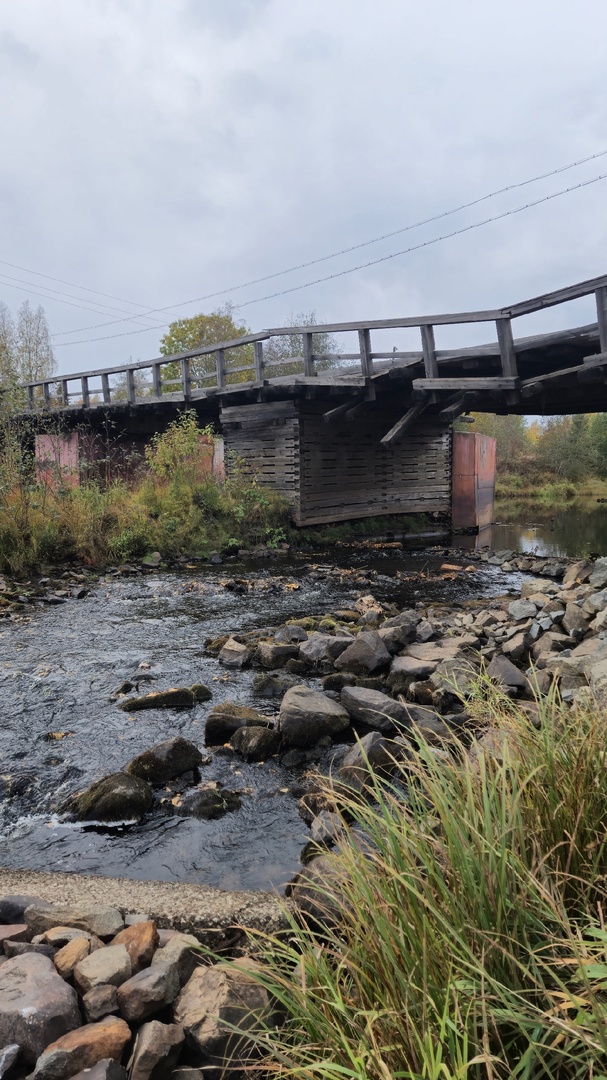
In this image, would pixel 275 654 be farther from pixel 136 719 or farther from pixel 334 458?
pixel 334 458

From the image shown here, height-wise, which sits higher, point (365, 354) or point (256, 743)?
point (365, 354)

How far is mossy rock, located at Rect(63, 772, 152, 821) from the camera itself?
355 centimetres

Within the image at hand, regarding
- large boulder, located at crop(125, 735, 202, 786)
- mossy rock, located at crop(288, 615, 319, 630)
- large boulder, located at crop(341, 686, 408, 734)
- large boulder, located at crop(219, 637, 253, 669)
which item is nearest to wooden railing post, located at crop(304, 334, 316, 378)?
mossy rock, located at crop(288, 615, 319, 630)

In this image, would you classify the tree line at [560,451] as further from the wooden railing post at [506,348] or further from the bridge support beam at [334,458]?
the wooden railing post at [506,348]

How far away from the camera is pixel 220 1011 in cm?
184

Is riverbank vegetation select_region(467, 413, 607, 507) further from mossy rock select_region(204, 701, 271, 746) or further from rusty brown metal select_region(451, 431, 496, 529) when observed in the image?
mossy rock select_region(204, 701, 271, 746)

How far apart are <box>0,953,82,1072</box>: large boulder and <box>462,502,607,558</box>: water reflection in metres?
14.6

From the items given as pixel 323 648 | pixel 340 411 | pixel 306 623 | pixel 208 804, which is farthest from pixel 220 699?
pixel 340 411

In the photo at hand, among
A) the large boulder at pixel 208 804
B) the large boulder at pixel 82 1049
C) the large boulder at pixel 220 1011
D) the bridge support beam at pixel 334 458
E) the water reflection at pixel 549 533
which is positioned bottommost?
the water reflection at pixel 549 533

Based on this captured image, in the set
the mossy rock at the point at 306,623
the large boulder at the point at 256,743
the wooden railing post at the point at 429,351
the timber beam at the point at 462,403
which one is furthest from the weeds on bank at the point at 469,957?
the timber beam at the point at 462,403

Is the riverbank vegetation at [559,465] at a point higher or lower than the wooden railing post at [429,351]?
lower

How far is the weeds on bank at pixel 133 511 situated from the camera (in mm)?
11336

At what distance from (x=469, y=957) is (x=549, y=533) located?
2139cm

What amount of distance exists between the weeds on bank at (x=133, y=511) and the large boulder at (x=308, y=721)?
7.73 m
